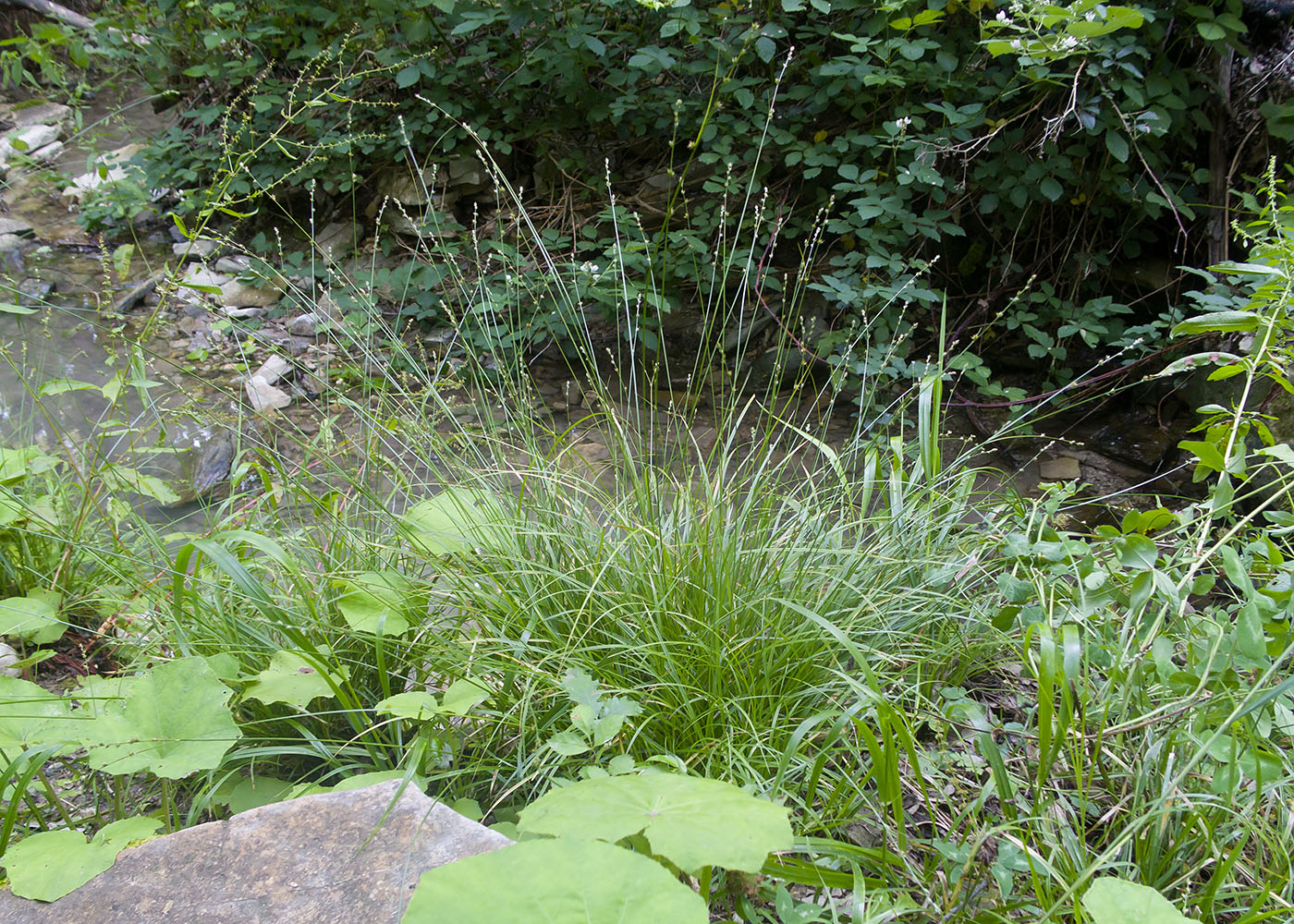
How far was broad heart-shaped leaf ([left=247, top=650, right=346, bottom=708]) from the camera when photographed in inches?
50.9

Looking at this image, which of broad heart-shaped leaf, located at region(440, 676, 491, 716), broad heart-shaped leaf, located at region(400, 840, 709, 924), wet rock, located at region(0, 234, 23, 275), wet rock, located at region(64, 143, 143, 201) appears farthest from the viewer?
wet rock, located at region(64, 143, 143, 201)

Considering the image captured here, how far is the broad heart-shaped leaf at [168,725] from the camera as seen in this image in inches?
44.3

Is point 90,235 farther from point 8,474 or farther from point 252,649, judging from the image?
point 252,649

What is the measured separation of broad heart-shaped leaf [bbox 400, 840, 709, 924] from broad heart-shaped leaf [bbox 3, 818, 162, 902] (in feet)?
1.83

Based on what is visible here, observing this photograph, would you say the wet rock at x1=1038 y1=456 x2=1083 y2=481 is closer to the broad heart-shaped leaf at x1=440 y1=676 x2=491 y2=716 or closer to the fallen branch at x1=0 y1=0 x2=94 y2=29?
the broad heart-shaped leaf at x1=440 y1=676 x2=491 y2=716

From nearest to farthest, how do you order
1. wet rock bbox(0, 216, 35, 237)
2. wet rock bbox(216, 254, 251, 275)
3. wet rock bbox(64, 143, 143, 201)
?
wet rock bbox(216, 254, 251, 275) < wet rock bbox(0, 216, 35, 237) < wet rock bbox(64, 143, 143, 201)

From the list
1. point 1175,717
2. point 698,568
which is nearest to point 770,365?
point 698,568

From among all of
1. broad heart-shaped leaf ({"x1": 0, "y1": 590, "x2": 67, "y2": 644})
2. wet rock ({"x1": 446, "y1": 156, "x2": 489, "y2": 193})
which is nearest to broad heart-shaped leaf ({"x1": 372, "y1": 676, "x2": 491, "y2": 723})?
broad heart-shaped leaf ({"x1": 0, "y1": 590, "x2": 67, "y2": 644})

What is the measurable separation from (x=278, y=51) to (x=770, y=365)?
3.37 m

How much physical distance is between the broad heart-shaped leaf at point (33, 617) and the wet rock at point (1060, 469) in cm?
308

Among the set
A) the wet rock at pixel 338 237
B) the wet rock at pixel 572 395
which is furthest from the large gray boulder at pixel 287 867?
the wet rock at pixel 338 237

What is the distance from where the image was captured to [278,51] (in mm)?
4629

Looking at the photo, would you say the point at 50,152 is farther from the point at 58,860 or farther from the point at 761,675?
the point at 761,675

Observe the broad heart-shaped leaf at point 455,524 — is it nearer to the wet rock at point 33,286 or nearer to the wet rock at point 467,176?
the wet rock at point 467,176
